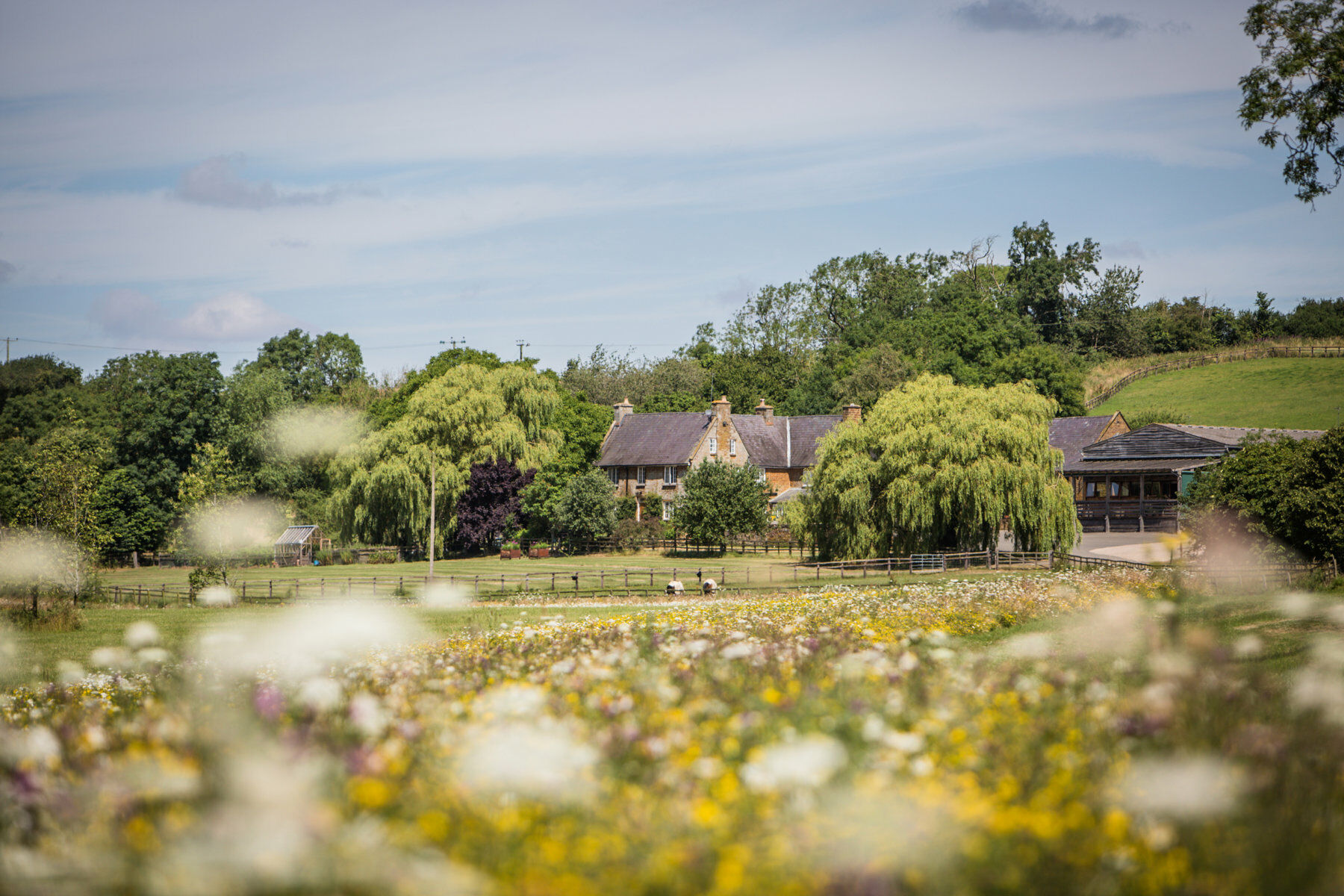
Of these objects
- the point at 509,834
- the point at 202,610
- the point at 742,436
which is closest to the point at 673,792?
the point at 509,834

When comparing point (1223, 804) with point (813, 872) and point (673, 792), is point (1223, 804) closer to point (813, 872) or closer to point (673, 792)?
point (813, 872)

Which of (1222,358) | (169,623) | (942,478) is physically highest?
(1222,358)

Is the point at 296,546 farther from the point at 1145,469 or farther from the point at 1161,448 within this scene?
the point at 1161,448

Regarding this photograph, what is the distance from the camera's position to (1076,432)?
63906 millimetres

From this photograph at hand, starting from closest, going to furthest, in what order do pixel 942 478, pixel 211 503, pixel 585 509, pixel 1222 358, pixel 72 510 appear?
pixel 72 510
pixel 942 478
pixel 585 509
pixel 211 503
pixel 1222 358

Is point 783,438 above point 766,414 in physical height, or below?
below

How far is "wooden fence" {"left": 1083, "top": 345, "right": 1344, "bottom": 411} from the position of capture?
265 ft

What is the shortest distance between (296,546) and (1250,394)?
67.1 m

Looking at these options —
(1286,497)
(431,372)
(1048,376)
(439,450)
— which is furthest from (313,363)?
(1286,497)

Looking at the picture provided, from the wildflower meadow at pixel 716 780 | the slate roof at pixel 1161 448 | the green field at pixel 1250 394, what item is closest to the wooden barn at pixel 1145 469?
the slate roof at pixel 1161 448

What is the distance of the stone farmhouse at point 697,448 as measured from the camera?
68875 mm

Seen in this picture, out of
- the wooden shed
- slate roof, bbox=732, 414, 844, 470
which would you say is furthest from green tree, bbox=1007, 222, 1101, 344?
the wooden shed

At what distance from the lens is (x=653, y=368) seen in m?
115

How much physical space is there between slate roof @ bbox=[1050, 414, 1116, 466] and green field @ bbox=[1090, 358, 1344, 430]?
10.2 m
